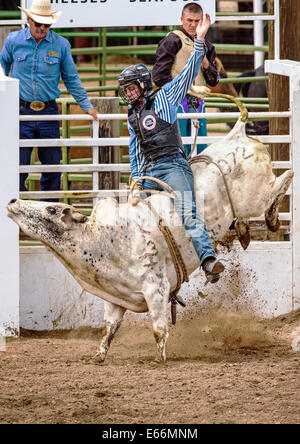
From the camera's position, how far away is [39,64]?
8.50 meters

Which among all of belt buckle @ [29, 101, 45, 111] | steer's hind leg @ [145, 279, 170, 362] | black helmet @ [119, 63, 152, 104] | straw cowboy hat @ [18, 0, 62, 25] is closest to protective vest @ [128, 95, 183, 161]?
black helmet @ [119, 63, 152, 104]

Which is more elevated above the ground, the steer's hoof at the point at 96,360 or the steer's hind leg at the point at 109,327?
the steer's hind leg at the point at 109,327

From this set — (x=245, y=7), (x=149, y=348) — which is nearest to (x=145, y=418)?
(x=149, y=348)

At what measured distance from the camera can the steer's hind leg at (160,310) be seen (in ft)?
21.8

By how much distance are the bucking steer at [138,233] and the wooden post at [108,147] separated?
173 centimetres

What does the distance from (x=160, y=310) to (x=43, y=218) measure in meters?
1.00

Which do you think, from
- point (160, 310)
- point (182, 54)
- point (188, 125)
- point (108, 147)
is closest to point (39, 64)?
point (108, 147)

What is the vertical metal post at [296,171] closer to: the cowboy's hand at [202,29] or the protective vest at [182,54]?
the protective vest at [182,54]

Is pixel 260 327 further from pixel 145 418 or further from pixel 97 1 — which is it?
pixel 97 1

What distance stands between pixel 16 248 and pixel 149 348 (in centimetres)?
133

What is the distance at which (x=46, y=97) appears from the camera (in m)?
8.56

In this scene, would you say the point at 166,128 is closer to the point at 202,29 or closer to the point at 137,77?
the point at 137,77

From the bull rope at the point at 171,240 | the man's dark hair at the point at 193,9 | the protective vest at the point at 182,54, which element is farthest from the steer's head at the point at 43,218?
the man's dark hair at the point at 193,9

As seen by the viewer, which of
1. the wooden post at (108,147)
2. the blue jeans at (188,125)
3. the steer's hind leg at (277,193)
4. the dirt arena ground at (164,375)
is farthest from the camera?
the wooden post at (108,147)
